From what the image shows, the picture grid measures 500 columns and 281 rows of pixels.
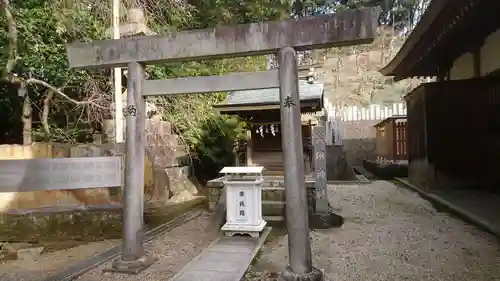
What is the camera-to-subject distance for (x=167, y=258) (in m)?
5.18

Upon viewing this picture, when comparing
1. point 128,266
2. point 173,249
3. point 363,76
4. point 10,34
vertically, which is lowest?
point 173,249

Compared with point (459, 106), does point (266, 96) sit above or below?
above

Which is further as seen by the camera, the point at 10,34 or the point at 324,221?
the point at 10,34

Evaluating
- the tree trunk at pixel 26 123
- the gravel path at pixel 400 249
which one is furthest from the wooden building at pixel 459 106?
the tree trunk at pixel 26 123

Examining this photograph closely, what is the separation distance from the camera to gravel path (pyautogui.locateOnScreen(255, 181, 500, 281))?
4.19 m

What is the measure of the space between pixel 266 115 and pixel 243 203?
12.2 feet

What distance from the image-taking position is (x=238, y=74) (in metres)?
4.39

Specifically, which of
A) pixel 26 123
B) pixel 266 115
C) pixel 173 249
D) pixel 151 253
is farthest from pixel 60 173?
pixel 266 115

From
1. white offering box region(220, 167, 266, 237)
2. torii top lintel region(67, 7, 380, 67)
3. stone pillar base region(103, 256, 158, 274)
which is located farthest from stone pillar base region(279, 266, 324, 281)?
torii top lintel region(67, 7, 380, 67)

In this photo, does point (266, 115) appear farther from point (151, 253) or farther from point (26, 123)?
point (26, 123)

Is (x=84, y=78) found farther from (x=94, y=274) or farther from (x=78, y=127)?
(x=94, y=274)

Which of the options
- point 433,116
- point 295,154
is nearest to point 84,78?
point 295,154

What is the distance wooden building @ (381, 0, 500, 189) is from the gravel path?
1716 mm

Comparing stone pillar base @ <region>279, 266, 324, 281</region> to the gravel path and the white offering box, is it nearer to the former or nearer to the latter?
the gravel path
